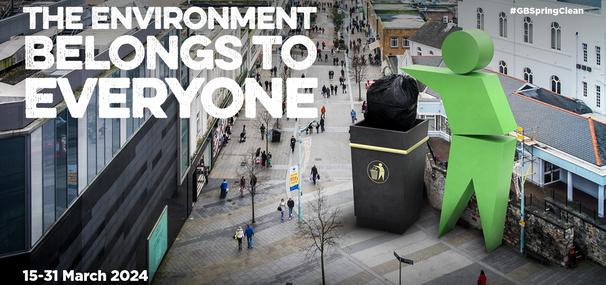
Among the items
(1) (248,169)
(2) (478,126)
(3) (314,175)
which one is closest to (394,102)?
(2) (478,126)

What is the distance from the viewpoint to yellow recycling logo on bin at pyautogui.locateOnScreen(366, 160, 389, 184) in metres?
29.1

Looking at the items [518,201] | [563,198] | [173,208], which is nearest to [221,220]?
[173,208]

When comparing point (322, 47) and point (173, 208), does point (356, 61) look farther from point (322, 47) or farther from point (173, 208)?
point (173, 208)

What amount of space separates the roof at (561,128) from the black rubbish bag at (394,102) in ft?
23.4

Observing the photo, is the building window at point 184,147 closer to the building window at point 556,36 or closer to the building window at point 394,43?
the building window at point 556,36

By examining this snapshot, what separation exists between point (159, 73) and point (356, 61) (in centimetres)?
4338

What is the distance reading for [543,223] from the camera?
26594 mm

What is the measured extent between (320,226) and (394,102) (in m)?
6.52

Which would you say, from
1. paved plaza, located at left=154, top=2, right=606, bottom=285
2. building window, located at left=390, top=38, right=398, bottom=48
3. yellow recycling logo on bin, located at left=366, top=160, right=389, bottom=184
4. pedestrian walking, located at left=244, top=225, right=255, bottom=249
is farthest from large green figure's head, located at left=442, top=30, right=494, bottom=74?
building window, located at left=390, top=38, right=398, bottom=48

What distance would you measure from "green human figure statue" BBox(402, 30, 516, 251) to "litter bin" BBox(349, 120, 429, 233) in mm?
1870

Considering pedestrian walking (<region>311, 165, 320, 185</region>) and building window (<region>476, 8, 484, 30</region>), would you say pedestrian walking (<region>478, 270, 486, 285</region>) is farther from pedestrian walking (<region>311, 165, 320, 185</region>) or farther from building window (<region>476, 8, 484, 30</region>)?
building window (<region>476, 8, 484, 30</region>)

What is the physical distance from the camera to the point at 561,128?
31.2 meters

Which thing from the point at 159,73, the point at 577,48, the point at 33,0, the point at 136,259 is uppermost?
the point at 33,0

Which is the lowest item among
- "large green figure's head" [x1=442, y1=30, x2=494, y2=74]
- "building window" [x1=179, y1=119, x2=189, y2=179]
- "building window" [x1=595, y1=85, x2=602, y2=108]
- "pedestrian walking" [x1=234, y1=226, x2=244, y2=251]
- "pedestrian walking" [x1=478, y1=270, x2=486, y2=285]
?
"pedestrian walking" [x1=478, y1=270, x2=486, y2=285]
